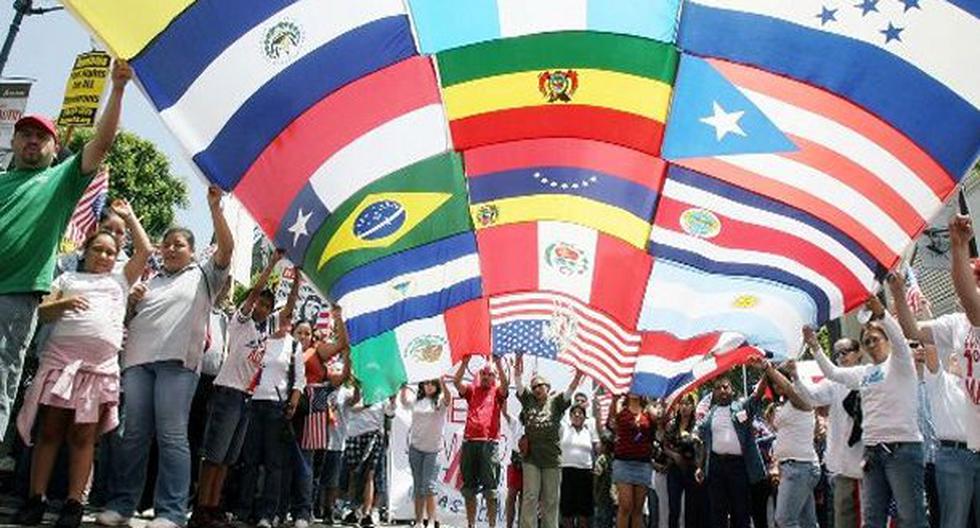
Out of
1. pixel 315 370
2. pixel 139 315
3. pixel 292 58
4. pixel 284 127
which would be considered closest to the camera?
→ pixel 139 315

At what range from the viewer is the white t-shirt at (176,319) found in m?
4.99

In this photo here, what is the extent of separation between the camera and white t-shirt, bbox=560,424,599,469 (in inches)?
446

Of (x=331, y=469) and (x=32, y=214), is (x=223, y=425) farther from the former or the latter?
(x=331, y=469)

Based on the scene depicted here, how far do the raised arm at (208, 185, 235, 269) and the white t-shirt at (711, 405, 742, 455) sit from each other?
5.94 metres

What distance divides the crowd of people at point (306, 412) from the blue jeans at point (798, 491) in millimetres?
22

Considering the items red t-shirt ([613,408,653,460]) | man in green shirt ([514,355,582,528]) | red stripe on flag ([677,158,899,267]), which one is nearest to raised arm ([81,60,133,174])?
red stripe on flag ([677,158,899,267])

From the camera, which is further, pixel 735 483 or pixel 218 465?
pixel 735 483

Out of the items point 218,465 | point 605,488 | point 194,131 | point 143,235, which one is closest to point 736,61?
point 194,131

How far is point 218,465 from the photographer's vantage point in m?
6.33

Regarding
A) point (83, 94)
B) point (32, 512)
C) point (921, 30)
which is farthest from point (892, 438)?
point (83, 94)

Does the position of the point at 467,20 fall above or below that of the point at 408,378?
above

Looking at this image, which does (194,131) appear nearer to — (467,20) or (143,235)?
(143,235)

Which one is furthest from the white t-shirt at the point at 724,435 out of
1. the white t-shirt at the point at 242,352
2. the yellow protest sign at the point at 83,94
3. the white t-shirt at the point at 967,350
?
the yellow protest sign at the point at 83,94

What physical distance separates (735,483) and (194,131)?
6.61 meters
